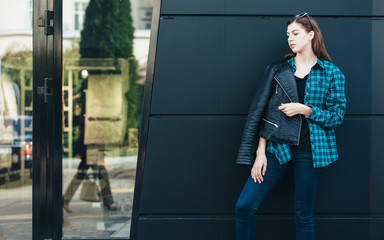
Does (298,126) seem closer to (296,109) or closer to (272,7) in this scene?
(296,109)

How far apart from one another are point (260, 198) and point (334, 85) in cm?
97

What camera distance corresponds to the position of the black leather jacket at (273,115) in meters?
2.96

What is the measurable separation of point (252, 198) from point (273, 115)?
61cm

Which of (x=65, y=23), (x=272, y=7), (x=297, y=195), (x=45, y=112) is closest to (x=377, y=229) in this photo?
(x=297, y=195)

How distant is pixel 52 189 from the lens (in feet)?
12.7

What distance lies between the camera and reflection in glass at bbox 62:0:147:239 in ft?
18.1

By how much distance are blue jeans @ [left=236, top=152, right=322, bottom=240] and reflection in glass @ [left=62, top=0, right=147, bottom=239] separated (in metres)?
2.59

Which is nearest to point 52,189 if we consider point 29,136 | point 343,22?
point 29,136

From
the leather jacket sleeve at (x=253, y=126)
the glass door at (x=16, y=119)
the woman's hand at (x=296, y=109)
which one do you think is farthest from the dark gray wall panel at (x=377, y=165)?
the glass door at (x=16, y=119)

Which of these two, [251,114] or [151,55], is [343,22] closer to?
[251,114]

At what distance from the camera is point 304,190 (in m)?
2.96

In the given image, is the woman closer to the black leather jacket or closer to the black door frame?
the black leather jacket

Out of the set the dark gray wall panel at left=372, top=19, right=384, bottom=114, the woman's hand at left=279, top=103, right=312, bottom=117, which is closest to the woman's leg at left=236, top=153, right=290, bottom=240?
the woman's hand at left=279, top=103, right=312, bottom=117

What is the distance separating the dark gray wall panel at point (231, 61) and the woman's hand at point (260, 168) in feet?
2.13
